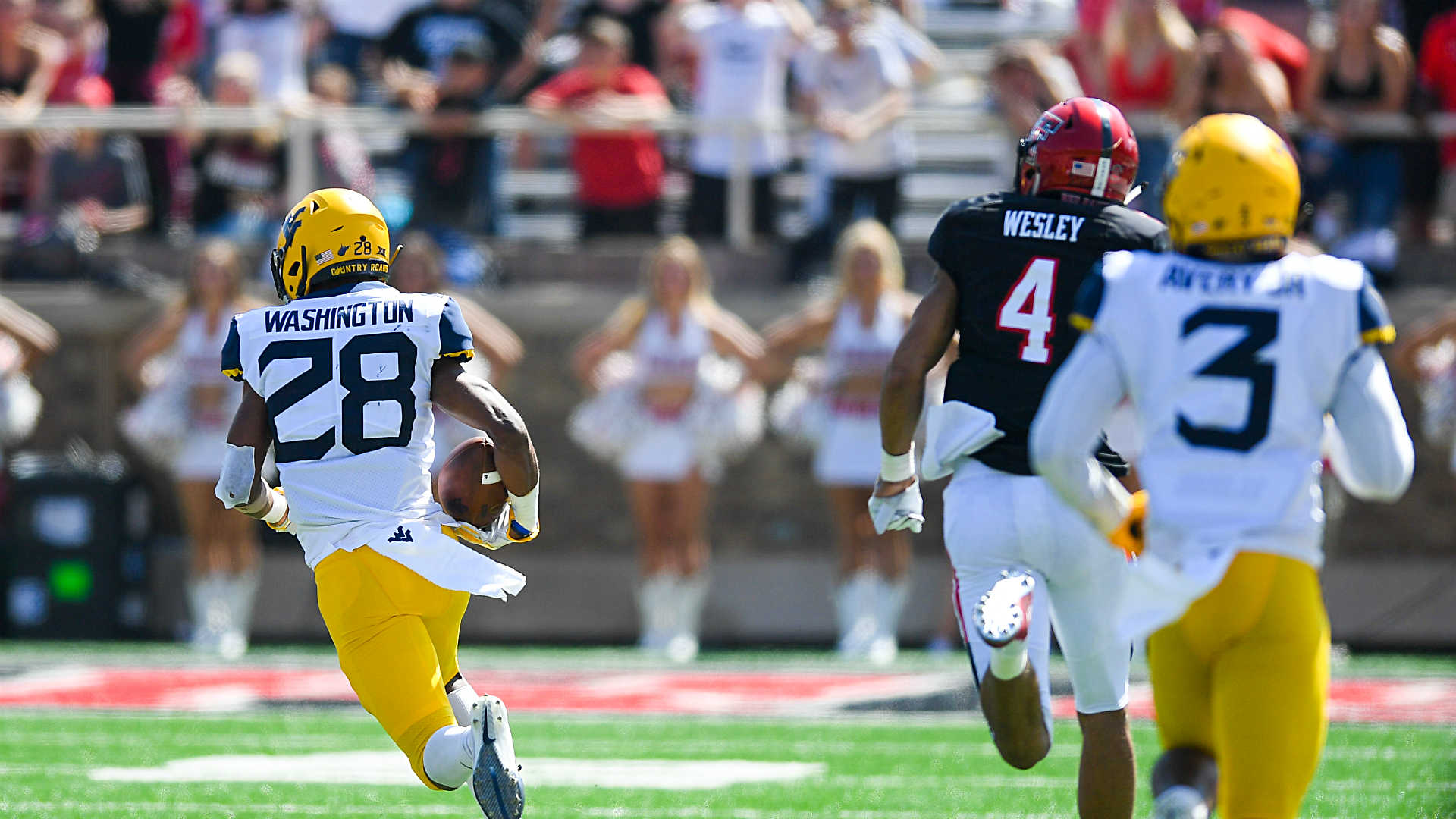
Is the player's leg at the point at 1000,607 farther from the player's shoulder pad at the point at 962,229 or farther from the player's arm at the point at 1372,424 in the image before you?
the player's arm at the point at 1372,424

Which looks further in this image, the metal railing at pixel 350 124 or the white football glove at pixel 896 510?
the metal railing at pixel 350 124

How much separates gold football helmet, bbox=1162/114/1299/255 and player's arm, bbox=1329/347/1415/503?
0.29 meters

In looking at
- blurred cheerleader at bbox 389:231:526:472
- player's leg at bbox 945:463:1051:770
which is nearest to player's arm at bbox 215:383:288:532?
player's leg at bbox 945:463:1051:770

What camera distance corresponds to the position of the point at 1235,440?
377 cm

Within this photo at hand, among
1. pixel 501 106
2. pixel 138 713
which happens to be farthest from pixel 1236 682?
pixel 501 106

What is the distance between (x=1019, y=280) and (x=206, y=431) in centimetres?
689

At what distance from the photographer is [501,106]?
1198cm

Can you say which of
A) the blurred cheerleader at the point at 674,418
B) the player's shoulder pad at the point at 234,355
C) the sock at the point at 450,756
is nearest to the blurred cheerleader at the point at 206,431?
the blurred cheerleader at the point at 674,418

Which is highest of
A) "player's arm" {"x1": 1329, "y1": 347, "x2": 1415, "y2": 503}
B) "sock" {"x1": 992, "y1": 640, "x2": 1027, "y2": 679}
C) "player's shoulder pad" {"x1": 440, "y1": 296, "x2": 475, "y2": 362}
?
"player's arm" {"x1": 1329, "y1": 347, "x2": 1415, "y2": 503}

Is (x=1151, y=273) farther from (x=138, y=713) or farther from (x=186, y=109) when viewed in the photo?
(x=186, y=109)

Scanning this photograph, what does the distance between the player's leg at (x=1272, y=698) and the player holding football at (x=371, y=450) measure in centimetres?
180

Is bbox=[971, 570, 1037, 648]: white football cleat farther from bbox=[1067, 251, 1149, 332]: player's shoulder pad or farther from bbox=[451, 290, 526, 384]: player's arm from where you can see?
bbox=[451, 290, 526, 384]: player's arm

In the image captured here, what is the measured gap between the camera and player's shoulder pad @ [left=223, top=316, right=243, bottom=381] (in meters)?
5.04

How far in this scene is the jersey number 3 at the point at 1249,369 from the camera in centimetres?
375
